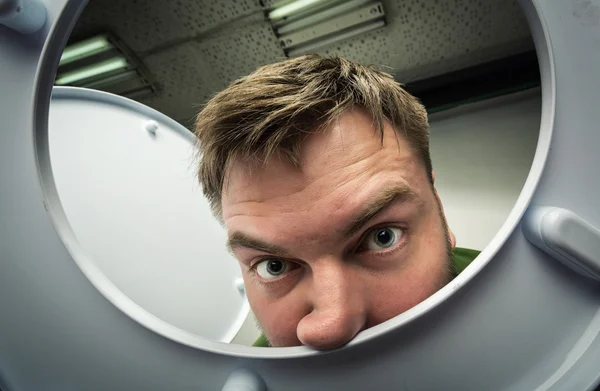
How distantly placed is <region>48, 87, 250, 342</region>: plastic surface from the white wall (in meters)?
0.91

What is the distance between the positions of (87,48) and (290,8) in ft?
2.50

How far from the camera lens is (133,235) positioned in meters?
0.65

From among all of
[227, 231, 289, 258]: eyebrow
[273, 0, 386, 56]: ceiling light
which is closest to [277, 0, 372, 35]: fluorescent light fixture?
[273, 0, 386, 56]: ceiling light

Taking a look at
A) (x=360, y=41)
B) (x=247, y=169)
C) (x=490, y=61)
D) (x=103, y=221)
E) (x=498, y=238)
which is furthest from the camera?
(x=490, y=61)

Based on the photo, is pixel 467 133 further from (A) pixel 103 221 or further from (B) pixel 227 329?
(A) pixel 103 221

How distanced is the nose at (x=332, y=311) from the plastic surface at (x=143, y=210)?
1.22 ft

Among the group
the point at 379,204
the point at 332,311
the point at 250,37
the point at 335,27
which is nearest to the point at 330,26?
the point at 335,27

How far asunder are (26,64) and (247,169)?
0.24 meters

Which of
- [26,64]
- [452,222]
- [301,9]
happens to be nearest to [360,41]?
[301,9]

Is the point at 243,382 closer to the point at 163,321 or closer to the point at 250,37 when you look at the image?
the point at 163,321

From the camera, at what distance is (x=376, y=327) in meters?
0.30

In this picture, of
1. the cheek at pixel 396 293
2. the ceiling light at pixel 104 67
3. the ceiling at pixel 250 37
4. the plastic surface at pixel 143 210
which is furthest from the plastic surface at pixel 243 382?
the ceiling light at pixel 104 67

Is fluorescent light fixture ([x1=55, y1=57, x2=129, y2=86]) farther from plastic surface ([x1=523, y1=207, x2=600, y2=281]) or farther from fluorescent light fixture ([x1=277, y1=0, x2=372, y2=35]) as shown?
plastic surface ([x1=523, y1=207, x2=600, y2=281])

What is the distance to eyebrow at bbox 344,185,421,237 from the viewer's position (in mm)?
410
